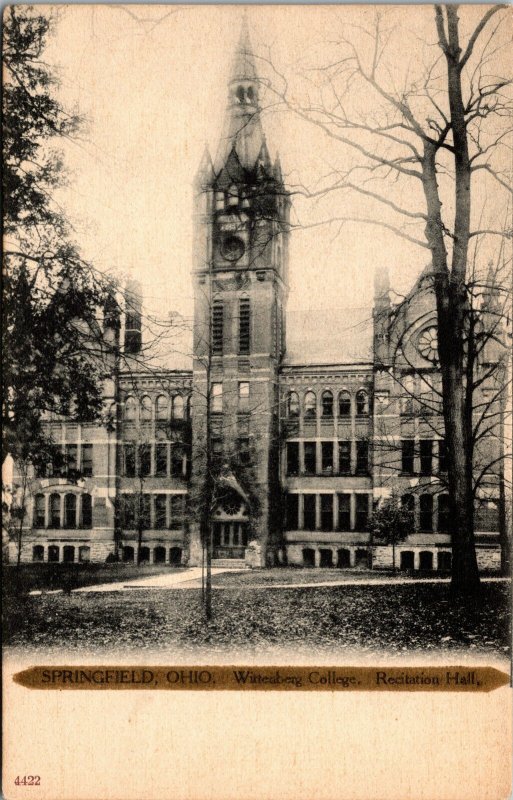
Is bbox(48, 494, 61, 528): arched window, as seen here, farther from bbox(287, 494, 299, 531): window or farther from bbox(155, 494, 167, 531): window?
bbox(287, 494, 299, 531): window

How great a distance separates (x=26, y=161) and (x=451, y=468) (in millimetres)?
5239

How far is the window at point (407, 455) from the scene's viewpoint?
306 inches

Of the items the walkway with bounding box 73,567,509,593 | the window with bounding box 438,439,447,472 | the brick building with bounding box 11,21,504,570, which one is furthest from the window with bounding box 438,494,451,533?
the walkway with bounding box 73,567,509,593

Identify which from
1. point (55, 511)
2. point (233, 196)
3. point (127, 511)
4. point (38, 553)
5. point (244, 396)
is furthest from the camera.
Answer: point (244, 396)

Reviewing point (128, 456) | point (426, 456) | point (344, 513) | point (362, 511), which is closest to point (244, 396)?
point (128, 456)

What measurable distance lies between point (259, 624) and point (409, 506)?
7.37ft

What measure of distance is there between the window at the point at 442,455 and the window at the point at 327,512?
157cm

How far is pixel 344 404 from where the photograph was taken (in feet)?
33.2

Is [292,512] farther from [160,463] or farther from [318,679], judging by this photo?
[318,679]

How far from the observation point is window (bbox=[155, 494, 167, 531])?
8.18 meters

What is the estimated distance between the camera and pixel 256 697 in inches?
250

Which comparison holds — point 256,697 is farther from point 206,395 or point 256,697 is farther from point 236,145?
point 236,145

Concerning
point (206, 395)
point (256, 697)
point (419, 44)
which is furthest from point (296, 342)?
point (256, 697)

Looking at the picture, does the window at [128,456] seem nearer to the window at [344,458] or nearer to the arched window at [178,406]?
the arched window at [178,406]
